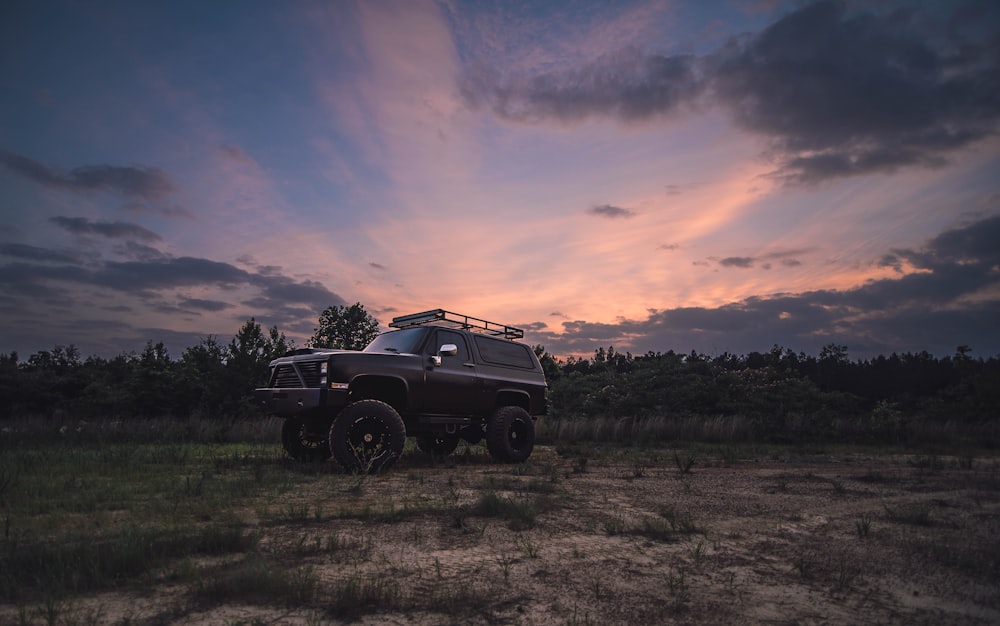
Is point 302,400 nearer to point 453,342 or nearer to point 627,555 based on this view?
point 453,342

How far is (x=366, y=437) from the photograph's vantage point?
8086mm

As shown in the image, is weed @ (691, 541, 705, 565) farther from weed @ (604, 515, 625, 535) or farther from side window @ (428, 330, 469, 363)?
side window @ (428, 330, 469, 363)

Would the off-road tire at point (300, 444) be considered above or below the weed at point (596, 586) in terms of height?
above

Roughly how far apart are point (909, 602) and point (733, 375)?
22834 mm

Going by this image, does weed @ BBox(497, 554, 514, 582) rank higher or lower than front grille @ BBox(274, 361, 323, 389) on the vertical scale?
lower

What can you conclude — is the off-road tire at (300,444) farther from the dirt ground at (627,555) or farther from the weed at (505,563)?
the weed at (505,563)

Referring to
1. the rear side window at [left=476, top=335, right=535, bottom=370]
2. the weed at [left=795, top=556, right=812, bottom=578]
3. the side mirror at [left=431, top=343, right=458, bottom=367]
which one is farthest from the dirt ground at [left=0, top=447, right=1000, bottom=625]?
the rear side window at [left=476, top=335, right=535, bottom=370]

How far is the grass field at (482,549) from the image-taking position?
3129mm

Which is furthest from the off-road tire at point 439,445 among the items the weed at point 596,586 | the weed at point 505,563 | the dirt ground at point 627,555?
the weed at point 596,586

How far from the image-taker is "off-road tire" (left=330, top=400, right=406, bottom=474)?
25.9 ft

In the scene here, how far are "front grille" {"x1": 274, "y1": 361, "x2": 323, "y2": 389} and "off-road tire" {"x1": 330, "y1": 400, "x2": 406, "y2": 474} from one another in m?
0.72

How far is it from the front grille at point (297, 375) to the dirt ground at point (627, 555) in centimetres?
154

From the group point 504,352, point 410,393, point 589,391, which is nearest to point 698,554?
point 410,393

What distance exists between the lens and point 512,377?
11.2 m
